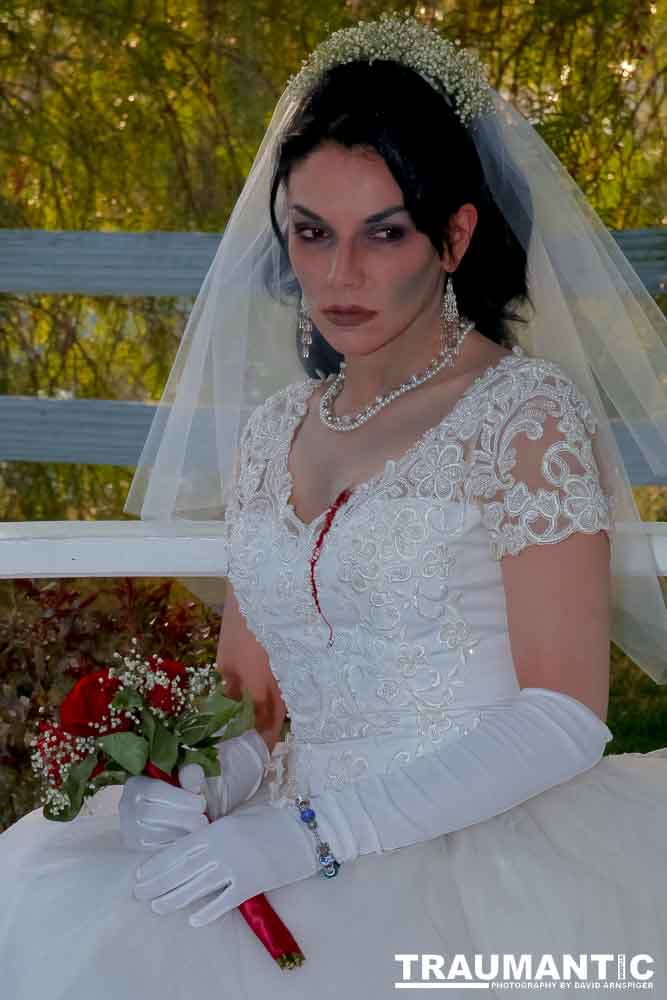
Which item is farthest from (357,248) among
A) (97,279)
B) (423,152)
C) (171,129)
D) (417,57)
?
(171,129)

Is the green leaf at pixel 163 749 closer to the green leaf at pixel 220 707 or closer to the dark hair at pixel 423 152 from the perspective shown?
the green leaf at pixel 220 707

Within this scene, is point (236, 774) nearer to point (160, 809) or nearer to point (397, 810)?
point (160, 809)

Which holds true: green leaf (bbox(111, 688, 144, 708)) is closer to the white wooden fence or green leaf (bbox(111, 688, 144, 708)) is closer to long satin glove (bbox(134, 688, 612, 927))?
long satin glove (bbox(134, 688, 612, 927))

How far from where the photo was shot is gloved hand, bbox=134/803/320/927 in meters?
1.68

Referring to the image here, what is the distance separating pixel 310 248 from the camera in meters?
2.09

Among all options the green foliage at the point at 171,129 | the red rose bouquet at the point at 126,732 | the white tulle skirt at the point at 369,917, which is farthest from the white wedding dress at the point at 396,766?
the green foliage at the point at 171,129

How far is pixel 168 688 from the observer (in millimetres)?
1833

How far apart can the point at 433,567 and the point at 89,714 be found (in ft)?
1.63

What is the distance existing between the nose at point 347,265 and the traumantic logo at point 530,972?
903 millimetres

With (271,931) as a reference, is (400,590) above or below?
above

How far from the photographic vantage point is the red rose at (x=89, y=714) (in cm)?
180

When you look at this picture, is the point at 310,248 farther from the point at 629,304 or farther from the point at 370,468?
the point at 629,304

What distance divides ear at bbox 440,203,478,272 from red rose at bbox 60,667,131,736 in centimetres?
78

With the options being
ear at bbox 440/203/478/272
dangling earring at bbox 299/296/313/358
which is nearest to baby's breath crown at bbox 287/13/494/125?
ear at bbox 440/203/478/272
